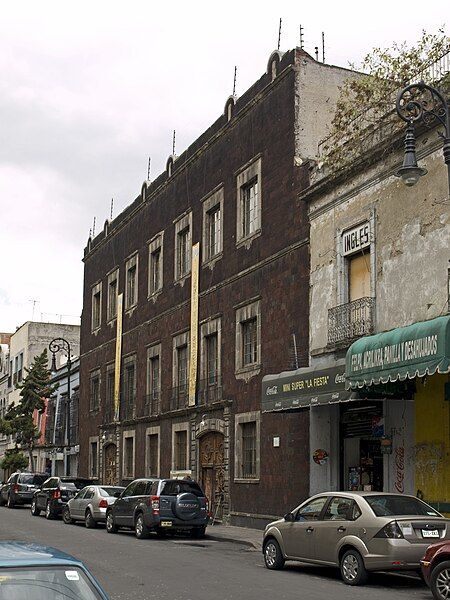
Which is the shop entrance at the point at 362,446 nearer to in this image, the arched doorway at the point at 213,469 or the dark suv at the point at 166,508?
the dark suv at the point at 166,508

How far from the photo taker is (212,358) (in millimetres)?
30750

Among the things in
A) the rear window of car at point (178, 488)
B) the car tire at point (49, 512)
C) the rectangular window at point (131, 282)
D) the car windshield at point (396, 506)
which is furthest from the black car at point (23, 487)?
the car windshield at point (396, 506)

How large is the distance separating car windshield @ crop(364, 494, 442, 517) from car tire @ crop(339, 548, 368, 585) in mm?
749

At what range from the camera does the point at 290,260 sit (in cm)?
2522

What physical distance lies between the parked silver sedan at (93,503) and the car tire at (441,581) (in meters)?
16.5

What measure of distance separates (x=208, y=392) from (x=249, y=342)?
3194mm

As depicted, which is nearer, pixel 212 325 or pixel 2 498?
pixel 212 325

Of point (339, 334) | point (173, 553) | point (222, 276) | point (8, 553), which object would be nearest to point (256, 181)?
point (222, 276)

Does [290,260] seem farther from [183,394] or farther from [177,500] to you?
[183,394]

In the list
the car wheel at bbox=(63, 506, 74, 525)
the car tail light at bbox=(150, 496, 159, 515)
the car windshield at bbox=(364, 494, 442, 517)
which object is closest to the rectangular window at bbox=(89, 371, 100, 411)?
the car wheel at bbox=(63, 506, 74, 525)

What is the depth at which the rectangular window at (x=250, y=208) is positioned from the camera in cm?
2828

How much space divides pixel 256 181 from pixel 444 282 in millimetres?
11312

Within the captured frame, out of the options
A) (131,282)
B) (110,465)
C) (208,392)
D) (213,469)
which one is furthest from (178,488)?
(131,282)

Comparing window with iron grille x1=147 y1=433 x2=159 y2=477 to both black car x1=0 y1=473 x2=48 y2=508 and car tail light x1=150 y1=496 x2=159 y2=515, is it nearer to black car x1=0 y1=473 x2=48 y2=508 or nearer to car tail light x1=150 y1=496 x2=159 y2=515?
black car x1=0 y1=473 x2=48 y2=508
